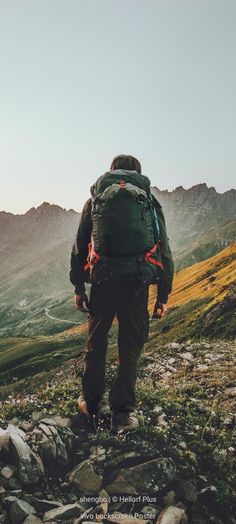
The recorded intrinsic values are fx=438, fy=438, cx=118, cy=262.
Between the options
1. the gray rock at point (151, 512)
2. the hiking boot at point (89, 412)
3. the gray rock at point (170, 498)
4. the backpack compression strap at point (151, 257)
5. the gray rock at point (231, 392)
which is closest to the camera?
the gray rock at point (151, 512)

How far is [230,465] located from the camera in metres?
6.88

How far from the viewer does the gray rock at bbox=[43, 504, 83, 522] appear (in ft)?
18.4

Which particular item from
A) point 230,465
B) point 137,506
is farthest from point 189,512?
point 230,465

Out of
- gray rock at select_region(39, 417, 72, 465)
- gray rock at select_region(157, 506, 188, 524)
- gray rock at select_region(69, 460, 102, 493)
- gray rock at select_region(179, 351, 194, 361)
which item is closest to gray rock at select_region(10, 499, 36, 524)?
gray rock at select_region(69, 460, 102, 493)

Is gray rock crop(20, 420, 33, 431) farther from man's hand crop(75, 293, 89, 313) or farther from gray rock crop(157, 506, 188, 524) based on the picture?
gray rock crop(157, 506, 188, 524)

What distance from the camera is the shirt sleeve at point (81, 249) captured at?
750 cm

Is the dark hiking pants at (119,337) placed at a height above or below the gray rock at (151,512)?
above

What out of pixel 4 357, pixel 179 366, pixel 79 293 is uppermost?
pixel 79 293

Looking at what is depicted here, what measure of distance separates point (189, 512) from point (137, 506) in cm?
70

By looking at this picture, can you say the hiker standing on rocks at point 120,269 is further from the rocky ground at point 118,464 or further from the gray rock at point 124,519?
the gray rock at point 124,519

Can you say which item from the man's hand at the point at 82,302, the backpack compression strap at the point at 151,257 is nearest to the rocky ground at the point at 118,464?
the man's hand at the point at 82,302

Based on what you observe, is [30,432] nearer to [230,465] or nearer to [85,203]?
[230,465]

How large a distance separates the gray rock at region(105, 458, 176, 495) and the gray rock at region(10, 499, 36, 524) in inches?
44.1

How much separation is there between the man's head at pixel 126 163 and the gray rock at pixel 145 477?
4.72 m
